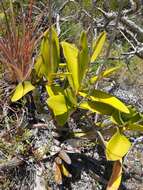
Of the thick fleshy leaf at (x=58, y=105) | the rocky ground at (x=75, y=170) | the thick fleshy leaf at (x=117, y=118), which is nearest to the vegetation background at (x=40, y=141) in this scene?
the rocky ground at (x=75, y=170)

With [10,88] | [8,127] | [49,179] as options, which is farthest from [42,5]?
[49,179]

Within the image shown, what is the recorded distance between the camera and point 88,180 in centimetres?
256

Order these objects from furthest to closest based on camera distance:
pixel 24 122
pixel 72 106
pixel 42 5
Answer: pixel 42 5 → pixel 24 122 → pixel 72 106

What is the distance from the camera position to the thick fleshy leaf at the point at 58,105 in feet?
7.69

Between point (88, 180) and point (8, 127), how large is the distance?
52cm

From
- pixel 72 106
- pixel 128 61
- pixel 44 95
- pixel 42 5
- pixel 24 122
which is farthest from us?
pixel 42 5

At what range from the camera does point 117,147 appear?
234 cm

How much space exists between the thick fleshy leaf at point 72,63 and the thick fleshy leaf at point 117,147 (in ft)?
1.05

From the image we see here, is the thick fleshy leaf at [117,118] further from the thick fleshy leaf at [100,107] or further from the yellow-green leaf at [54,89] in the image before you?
the yellow-green leaf at [54,89]

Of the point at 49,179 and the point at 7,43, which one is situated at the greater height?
the point at 7,43

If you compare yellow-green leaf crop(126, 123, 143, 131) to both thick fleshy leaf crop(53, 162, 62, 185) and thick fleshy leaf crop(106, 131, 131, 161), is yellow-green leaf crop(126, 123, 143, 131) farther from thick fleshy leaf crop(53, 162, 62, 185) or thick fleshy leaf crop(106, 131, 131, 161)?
thick fleshy leaf crop(53, 162, 62, 185)

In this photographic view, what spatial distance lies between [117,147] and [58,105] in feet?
1.18

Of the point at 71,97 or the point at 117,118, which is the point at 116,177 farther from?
the point at 71,97

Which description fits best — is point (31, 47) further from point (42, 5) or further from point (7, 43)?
point (42, 5)
